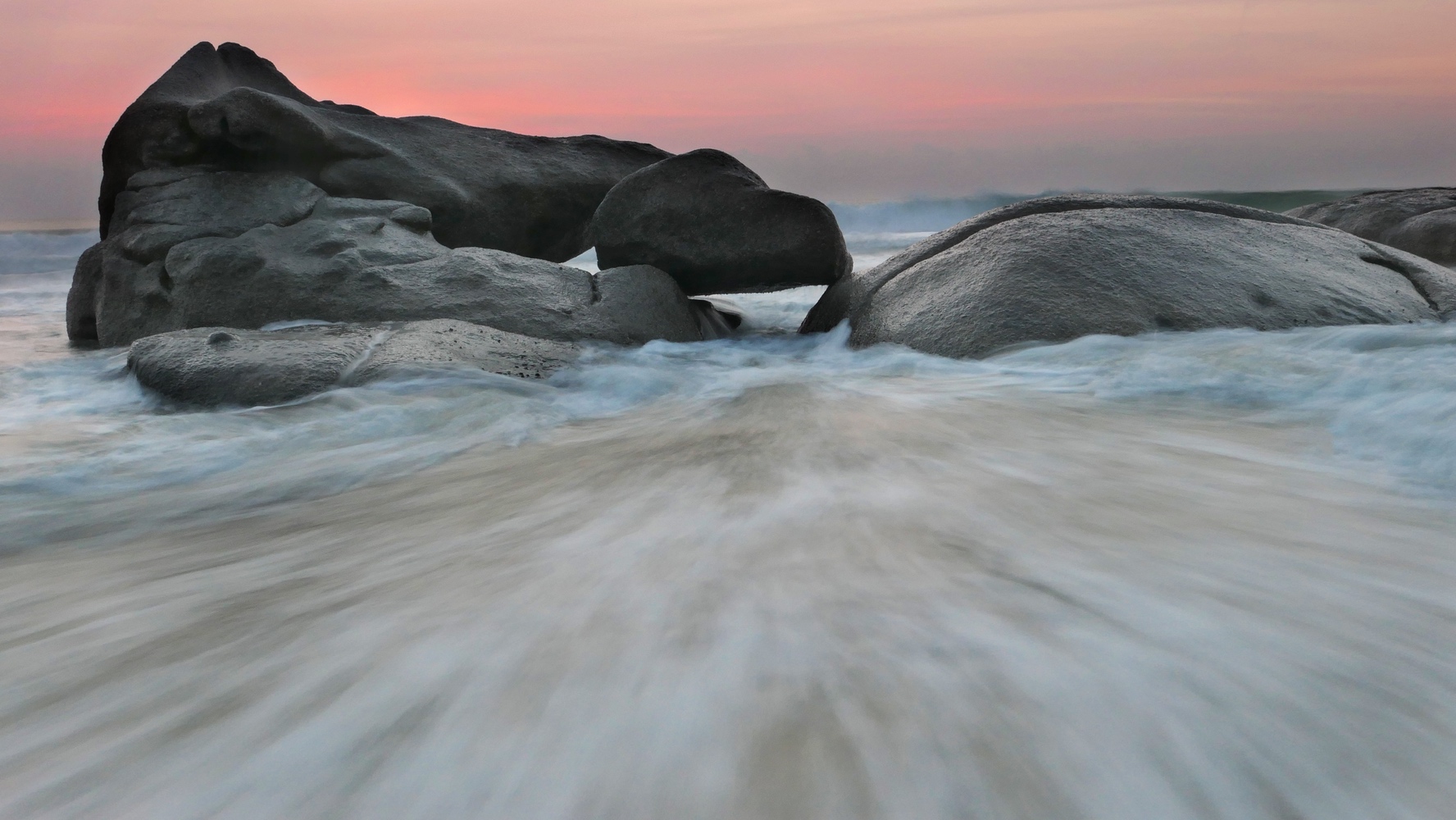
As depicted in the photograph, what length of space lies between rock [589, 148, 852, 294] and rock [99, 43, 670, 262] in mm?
1567

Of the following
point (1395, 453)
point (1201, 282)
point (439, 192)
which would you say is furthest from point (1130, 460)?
point (439, 192)

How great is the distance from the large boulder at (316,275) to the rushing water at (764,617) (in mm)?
1925

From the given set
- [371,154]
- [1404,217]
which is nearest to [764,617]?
[371,154]

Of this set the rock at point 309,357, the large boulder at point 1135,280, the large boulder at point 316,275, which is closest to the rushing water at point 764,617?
the rock at point 309,357

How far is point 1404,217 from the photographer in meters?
10.9

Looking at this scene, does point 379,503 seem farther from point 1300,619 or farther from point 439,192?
point 439,192

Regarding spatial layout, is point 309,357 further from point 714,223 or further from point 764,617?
point 764,617

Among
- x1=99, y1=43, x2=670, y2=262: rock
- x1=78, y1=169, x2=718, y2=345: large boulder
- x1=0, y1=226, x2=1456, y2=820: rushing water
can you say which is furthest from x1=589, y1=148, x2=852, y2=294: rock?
x1=0, y1=226, x2=1456, y2=820: rushing water

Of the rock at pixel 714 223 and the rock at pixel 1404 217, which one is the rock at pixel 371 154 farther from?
the rock at pixel 1404 217

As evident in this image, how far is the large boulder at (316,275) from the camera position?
507 cm

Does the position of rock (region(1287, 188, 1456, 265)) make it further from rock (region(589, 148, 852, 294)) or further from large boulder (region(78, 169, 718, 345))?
large boulder (region(78, 169, 718, 345))

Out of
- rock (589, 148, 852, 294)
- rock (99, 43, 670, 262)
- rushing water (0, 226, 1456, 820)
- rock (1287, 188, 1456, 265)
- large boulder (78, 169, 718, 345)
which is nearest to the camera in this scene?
rushing water (0, 226, 1456, 820)

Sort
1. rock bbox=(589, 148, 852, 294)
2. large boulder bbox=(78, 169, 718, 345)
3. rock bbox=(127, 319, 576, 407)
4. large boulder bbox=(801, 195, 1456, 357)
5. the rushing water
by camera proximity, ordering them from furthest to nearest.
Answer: rock bbox=(589, 148, 852, 294)
large boulder bbox=(78, 169, 718, 345)
large boulder bbox=(801, 195, 1456, 357)
rock bbox=(127, 319, 576, 407)
the rushing water

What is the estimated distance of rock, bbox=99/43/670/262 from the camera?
619 cm
